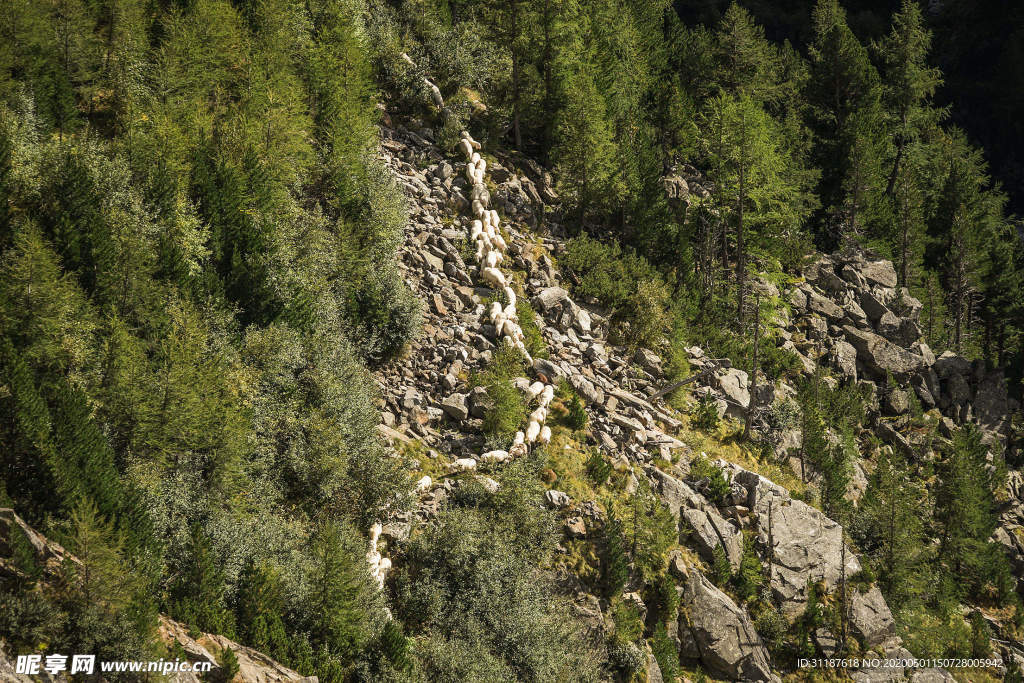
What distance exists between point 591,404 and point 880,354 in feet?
84.4

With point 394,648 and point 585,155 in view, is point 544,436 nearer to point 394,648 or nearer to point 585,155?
point 394,648

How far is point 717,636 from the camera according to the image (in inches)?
977

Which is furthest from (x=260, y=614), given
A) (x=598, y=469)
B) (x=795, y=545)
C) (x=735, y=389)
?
(x=735, y=389)

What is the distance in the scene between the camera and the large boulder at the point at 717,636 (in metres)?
24.8

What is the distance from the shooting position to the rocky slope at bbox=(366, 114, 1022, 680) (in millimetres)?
24969

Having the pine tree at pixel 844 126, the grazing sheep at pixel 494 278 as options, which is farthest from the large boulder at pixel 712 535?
the pine tree at pixel 844 126

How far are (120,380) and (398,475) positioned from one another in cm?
780

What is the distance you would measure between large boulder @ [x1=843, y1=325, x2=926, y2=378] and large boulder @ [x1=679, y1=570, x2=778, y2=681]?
2566cm

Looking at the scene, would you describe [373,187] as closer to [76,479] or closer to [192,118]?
[192,118]

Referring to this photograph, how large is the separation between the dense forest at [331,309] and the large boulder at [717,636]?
Result: 48.6 inches

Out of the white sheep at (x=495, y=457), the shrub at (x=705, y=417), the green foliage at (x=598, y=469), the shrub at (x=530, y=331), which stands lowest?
the white sheep at (x=495, y=457)

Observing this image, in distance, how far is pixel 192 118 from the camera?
90.8ft

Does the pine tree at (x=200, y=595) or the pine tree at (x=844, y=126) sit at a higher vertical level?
the pine tree at (x=844, y=126)

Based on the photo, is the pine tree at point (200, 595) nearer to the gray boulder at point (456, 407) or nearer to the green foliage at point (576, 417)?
the gray boulder at point (456, 407)
